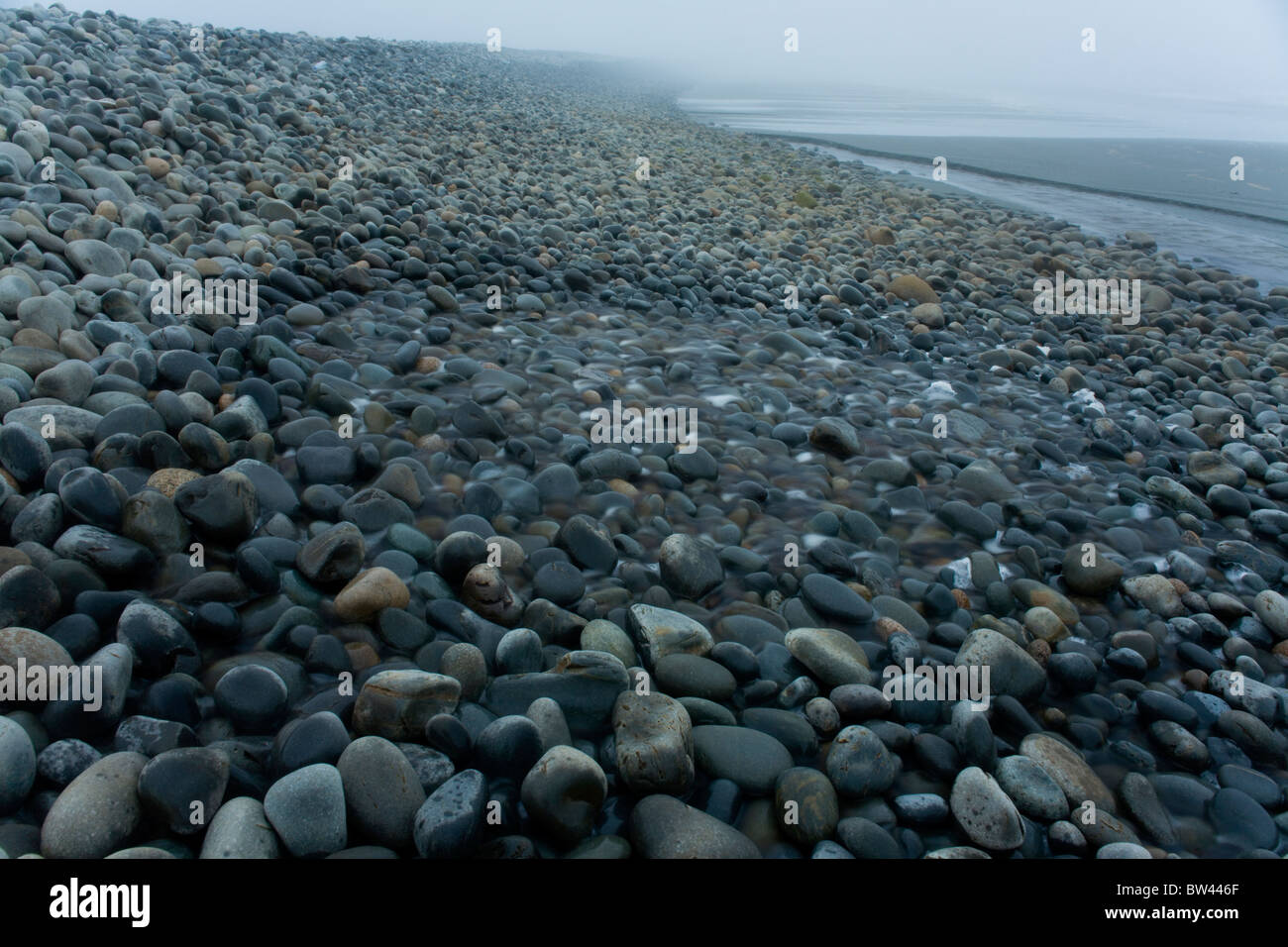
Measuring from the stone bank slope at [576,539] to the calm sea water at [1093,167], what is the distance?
14.6ft

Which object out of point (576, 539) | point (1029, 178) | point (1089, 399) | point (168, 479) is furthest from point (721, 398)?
point (1029, 178)

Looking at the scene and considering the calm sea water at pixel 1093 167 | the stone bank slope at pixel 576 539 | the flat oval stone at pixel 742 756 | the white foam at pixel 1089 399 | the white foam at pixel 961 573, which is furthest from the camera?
the calm sea water at pixel 1093 167

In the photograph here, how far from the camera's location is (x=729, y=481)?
4.00 meters

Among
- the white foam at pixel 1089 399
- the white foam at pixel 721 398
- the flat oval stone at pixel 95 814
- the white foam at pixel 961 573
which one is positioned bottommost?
the flat oval stone at pixel 95 814

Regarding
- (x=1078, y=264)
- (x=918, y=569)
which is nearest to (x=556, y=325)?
(x=918, y=569)

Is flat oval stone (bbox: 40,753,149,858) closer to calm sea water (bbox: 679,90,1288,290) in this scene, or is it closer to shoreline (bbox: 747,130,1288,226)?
Result: calm sea water (bbox: 679,90,1288,290)

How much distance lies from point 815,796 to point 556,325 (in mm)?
4066

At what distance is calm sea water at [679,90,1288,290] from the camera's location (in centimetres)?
1092

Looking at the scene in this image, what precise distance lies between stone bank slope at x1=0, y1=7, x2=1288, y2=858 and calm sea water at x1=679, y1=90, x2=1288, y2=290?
4.44 meters

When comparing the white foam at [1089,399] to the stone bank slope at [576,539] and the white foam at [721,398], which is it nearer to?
the stone bank slope at [576,539]

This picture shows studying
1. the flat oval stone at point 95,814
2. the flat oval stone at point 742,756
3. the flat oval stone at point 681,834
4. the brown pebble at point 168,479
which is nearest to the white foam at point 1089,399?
the flat oval stone at point 742,756

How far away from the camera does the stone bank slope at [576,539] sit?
2203mm

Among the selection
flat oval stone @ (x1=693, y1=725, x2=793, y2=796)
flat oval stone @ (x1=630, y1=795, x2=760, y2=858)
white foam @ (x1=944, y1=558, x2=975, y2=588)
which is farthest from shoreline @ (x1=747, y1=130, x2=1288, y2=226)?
flat oval stone @ (x1=630, y1=795, x2=760, y2=858)
